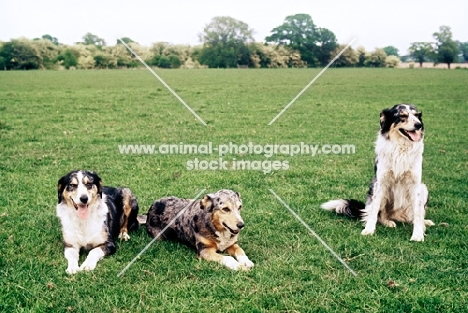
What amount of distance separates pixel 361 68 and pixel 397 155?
67.5 m

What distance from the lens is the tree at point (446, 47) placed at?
8975cm

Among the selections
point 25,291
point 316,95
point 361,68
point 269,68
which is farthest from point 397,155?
point 361,68

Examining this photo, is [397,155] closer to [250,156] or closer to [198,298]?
[198,298]

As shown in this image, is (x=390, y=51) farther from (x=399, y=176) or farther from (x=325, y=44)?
(x=399, y=176)

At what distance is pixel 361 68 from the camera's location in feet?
238

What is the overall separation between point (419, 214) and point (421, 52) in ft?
297

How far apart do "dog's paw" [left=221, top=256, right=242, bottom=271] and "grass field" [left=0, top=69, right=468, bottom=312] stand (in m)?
0.09

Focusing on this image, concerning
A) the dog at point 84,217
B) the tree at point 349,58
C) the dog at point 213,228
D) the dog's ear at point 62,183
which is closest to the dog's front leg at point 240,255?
the dog at point 213,228

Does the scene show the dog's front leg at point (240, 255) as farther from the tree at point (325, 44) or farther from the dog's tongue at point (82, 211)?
the tree at point (325, 44)

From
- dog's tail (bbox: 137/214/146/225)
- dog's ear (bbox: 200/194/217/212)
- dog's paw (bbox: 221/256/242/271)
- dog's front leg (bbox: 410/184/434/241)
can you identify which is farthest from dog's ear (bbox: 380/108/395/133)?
dog's tail (bbox: 137/214/146/225)

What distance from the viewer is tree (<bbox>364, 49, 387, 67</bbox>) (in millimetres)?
72000

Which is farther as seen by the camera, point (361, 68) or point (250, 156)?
point (361, 68)

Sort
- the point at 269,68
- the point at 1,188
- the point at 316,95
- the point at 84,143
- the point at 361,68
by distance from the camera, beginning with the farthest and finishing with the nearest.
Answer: the point at 361,68, the point at 269,68, the point at 316,95, the point at 84,143, the point at 1,188

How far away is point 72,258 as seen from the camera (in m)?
6.70
